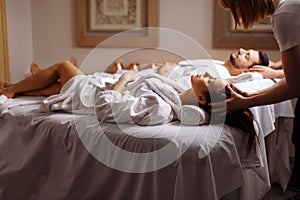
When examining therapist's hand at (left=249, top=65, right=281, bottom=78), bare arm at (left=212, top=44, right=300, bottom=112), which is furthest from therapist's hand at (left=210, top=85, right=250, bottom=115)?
therapist's hand at (left=249, top=65, right=281, bottom=78)

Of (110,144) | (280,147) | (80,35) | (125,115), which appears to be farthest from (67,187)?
(80,35)

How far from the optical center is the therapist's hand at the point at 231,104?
5.48 feet

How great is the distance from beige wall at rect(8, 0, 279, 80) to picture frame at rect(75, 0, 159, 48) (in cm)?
8

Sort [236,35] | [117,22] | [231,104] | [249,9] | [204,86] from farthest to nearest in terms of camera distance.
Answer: [117,22]
[236,35]
[204,86]
[231,104]
[249,9]

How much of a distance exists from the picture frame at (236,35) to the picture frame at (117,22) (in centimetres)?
51

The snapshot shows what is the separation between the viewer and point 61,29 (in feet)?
11.8

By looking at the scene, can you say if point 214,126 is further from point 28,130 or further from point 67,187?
point 28,130

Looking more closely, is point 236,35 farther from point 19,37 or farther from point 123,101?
point 19,37

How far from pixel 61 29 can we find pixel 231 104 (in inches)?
91.3

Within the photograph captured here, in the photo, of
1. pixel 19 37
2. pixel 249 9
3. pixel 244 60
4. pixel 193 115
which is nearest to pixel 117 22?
pixel 19 37

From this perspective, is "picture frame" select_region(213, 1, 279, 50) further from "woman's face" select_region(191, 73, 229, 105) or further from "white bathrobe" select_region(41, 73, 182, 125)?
"woman's face" select_region(191, 73, 229, 105)

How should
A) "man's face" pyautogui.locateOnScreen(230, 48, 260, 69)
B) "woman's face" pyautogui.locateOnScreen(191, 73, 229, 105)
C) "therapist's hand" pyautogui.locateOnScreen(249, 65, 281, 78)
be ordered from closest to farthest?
"woman's face" pyautogui.locateOnScreen(191, 73, 229, 105)
"therapist's hand" pyautogui.locateOnScreen(249, 65, 281, 78)
"man's face" pyautogui.locateOnScreen(230, 48, 260, 69)

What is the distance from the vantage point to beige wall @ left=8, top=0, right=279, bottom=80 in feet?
10.7

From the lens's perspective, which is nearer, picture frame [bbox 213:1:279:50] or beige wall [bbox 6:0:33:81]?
picture frame [bbox 213:1:279:50]
